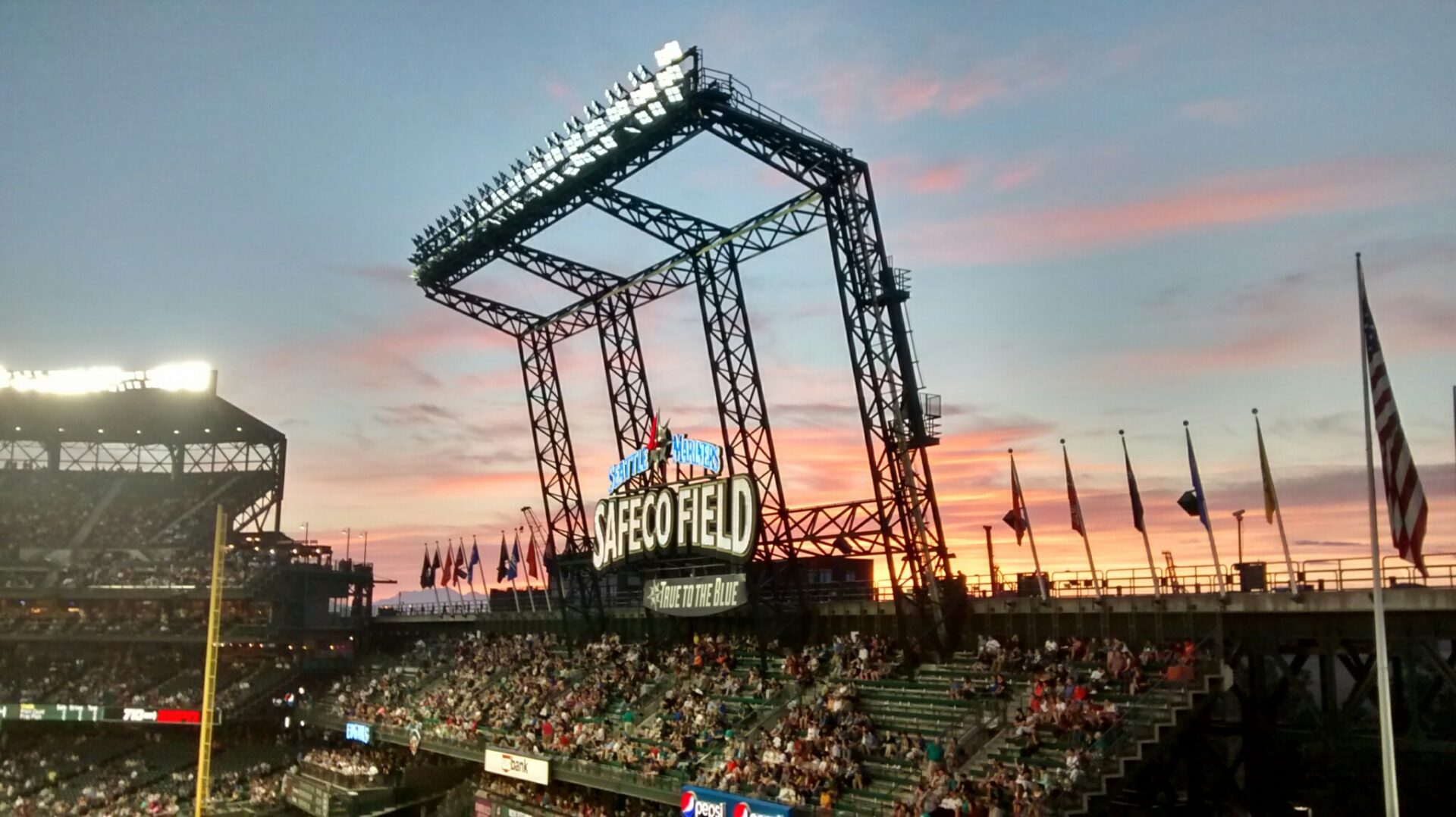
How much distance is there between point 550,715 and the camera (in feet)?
139

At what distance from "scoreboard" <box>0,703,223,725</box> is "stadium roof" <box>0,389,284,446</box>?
1945cm

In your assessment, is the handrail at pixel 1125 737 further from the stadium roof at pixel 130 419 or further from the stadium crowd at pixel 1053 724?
the stadium roof at pixel 130 419

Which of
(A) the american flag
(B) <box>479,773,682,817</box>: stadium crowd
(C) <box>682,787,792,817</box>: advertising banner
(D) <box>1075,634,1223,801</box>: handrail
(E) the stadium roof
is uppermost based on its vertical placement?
(E) the stadium roof

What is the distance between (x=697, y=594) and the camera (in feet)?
128

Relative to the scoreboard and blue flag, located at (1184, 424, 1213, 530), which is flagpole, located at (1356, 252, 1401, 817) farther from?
the scoreboard

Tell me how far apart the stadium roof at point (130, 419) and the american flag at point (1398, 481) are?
68.3 metres

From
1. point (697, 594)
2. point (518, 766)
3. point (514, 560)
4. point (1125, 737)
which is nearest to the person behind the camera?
point (1125, 737)

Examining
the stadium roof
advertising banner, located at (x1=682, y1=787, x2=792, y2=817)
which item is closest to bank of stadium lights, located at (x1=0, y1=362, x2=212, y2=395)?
the stadium roof

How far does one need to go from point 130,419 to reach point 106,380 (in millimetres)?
3735

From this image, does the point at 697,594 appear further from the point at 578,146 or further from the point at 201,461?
the point at 201,461

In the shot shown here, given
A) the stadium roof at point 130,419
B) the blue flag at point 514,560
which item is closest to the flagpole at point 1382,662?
the blue flag at point 514,560

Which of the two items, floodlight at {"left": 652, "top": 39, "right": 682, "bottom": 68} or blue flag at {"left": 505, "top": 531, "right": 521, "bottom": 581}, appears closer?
floodlight at {"left": 652, "top": 39, "right": 682, "bottom": 68}

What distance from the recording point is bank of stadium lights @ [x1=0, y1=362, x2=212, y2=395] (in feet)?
228

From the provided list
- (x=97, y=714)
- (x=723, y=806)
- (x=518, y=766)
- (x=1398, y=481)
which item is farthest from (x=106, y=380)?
(x=1398, y=481)
